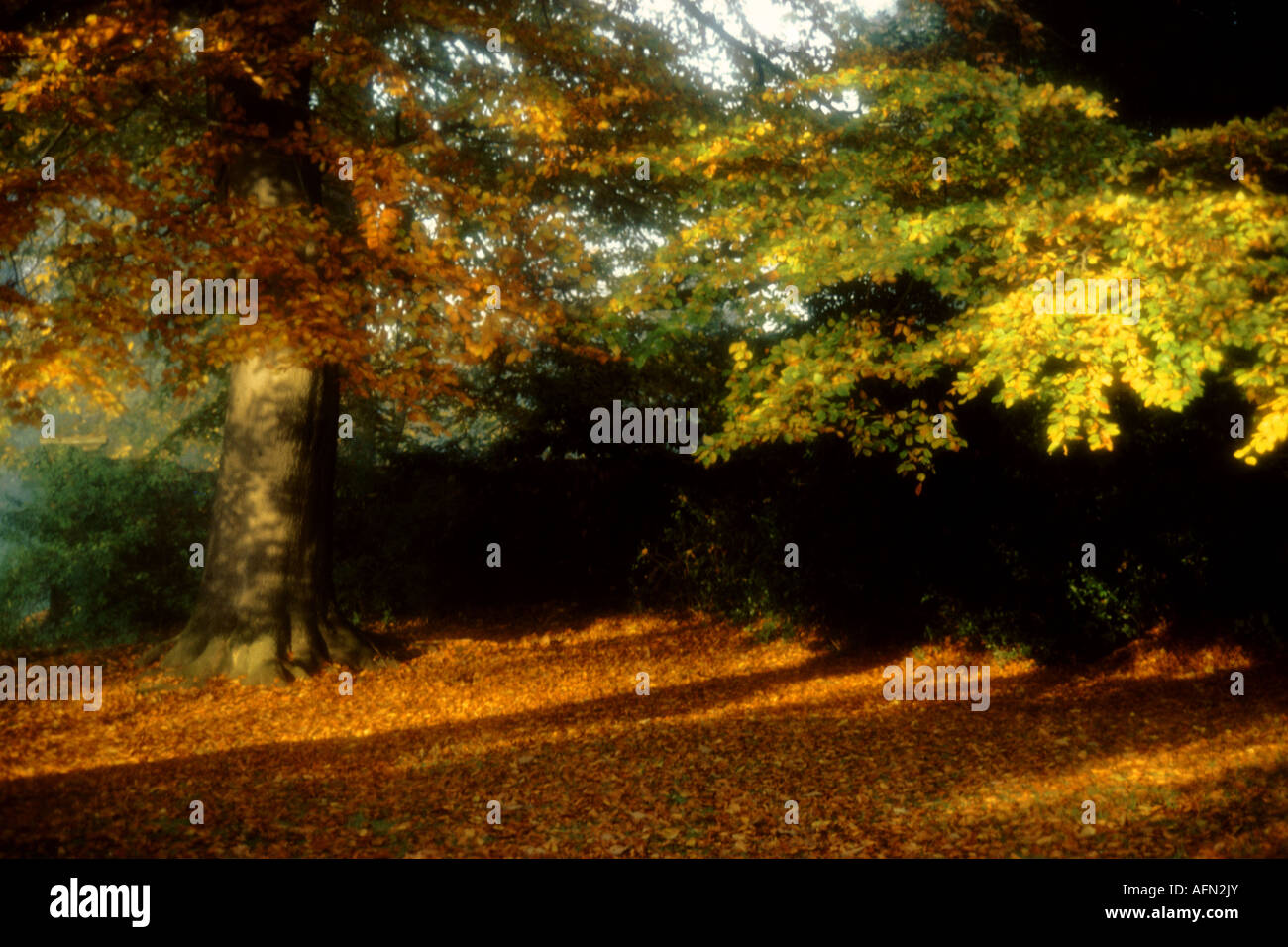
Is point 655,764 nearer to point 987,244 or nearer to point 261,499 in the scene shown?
point 987,244

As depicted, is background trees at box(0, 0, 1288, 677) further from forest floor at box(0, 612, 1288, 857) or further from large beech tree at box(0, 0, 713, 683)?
forest floor at box(0, 612, 1288, 857)

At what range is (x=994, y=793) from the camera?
6.32 m

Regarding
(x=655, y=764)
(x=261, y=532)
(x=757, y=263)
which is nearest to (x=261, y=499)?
(x=261, y=532)

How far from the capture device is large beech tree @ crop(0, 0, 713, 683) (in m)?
7.91

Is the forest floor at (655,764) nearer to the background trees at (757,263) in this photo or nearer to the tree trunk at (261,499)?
the tree trunk at (261,499)

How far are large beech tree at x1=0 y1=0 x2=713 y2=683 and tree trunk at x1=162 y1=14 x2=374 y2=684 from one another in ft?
0.07

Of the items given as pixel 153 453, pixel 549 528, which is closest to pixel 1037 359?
pixel 549 528

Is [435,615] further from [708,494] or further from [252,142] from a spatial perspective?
[252,142]

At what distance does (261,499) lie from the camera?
9.46 meters

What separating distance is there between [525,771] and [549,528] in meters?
9.20

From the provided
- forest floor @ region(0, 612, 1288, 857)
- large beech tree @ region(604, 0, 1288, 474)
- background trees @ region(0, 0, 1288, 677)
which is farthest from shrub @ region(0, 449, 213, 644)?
large beech tree @ region(604, 0, 1288, 474)

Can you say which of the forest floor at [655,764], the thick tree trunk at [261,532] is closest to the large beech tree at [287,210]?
the thick tree trunk at [261,532]

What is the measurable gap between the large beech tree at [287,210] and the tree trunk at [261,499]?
0.02 meters

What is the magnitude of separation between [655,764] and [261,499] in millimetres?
5042
